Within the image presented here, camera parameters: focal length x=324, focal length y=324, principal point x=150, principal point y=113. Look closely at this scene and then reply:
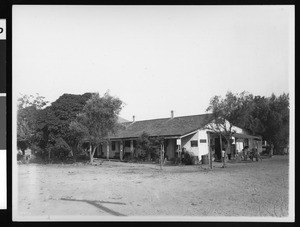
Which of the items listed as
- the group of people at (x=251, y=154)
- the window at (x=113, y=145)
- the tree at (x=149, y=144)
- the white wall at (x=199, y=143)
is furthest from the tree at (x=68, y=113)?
the group of people at (x=251, y=154)

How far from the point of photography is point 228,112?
5.57 metres

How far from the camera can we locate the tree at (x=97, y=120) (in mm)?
5598

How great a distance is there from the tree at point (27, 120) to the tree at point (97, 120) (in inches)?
25.6

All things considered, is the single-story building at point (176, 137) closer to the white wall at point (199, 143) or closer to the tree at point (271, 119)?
the white wall at point (199, 143)

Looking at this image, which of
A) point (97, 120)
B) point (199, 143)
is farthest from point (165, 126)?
point (97, 120)

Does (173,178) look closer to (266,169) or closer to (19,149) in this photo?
(266,169)

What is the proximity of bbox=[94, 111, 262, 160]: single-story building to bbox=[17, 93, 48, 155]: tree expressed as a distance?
1.22 m

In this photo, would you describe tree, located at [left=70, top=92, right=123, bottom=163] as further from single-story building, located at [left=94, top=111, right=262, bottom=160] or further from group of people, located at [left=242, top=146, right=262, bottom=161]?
group of people, located at [left=242, top=146, right=262, bottom=161]

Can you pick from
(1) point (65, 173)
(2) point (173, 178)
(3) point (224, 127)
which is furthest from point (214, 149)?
(1) point (65, 173)

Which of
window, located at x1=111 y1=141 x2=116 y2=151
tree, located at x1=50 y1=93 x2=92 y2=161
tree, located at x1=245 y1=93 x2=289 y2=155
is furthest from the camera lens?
window, located at x1=111 y1=141 x2=116 y2=151

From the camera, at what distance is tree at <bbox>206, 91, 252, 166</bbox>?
5434 millimetres

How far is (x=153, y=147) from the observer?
6113 mm

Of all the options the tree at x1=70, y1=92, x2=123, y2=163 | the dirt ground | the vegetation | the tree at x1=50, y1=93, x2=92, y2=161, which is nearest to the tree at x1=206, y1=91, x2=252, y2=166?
the vegetation

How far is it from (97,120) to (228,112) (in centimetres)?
233
